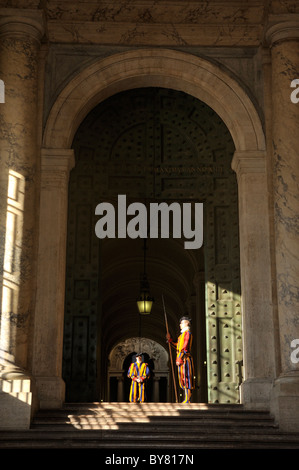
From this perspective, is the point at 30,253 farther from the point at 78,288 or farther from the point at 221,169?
the point at 221,169

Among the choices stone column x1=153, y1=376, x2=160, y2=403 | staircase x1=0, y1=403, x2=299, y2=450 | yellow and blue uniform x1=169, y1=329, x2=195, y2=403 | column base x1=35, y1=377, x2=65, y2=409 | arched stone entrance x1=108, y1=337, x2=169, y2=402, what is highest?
arched stone entrance x1=108, y1=337, x2=169, y2=402

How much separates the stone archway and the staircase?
0.86m

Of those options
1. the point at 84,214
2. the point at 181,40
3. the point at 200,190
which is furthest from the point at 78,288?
the point at 181,40

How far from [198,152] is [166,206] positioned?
3254 mm

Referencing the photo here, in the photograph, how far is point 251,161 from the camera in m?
13.2

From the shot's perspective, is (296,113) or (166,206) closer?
(296,113)

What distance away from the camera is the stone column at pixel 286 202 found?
1106 cm

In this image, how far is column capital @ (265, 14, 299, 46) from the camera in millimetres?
12984

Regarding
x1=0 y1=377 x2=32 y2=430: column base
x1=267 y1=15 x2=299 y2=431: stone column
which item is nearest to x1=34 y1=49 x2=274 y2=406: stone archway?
x1=267 y1=15 x2=299 y2=431: stone column

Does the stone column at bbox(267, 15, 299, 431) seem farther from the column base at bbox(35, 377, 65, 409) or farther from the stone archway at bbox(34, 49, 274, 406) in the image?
the column base at bbox(35, 377, 65, 409)

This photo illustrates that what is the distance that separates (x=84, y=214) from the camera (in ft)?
46.6
